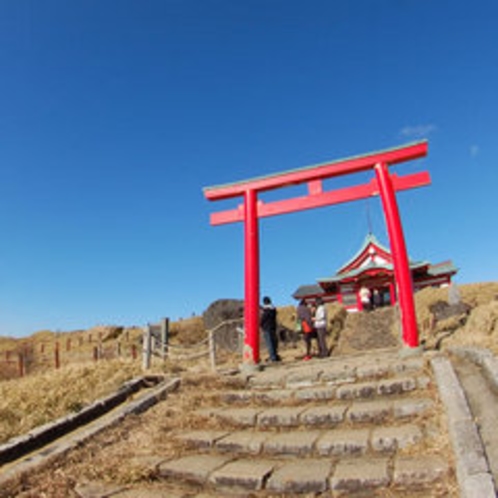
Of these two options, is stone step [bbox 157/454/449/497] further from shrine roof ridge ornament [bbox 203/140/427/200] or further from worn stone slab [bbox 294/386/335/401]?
shrine roof ridge ornament [bbox 203/140/427/200]

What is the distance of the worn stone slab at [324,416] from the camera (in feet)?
14.5

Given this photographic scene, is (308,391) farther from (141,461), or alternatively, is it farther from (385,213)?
(385,213)

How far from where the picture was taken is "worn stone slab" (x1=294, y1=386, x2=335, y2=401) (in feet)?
16.9

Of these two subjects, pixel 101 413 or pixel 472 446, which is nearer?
pixel 472 446

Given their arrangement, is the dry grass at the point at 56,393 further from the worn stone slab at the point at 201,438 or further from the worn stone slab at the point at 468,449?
the worn stone slab at the point at 468,449

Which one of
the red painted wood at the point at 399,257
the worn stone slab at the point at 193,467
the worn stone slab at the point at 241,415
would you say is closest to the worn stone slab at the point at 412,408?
the worn stone slab at the point at 241,415

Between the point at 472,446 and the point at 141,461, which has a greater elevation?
the point at 472,446

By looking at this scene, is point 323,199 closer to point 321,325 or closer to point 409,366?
point 321,325

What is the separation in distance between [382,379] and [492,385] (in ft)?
4.59

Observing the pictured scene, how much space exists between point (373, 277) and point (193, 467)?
66.7ft

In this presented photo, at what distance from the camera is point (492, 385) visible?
168 inches

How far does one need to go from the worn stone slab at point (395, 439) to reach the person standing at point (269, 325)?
230 inches

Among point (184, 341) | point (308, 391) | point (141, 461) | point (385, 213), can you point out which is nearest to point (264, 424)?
point (308, 391)

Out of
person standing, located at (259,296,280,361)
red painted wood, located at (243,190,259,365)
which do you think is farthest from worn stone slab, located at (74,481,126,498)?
person standing, located at (259,296,280,361)
